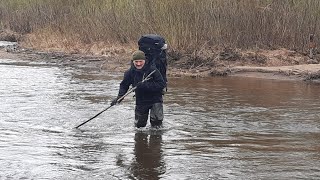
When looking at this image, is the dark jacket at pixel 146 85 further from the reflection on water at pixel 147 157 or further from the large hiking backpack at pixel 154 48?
the reflection on water at pixel 147 157

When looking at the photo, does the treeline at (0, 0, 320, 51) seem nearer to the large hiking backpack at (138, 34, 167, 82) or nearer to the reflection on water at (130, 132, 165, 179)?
the large hiking backpack at (138, 34, 167, 82)

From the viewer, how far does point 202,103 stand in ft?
43.4

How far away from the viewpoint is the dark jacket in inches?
371

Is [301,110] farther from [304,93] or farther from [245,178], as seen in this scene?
[245,178]

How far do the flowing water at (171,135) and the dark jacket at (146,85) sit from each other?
57cm

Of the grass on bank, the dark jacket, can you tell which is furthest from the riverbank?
the dark jacket

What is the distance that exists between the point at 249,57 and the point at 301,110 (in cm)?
841

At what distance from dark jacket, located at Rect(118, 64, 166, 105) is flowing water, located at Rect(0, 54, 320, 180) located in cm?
57

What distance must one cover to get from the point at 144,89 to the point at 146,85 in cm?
13

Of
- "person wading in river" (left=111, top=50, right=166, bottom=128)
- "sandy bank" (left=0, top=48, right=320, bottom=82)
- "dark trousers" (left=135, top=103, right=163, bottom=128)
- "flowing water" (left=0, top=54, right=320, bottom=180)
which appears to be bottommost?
"sandy bank" (left=0, top=48, right=320, bottom=82)

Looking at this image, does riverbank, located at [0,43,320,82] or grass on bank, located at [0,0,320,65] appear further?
grass on bank, located at [0,0,320,65]

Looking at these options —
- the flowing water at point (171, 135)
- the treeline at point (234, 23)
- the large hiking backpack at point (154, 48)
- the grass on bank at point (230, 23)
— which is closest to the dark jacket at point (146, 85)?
the large hiking backpack at point (154, 48)

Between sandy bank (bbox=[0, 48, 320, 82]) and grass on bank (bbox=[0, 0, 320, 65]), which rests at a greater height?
grass on bank (bbox=[0, 0, 320, 65])

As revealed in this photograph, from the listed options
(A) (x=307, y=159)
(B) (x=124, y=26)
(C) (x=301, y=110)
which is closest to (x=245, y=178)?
(A) (x=307, y=159)
